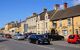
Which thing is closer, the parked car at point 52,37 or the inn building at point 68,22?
the parked car at point 52,37

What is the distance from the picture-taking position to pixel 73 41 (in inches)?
1634

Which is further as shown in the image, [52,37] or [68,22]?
[68,22]

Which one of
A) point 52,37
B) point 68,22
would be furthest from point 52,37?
point 68,22

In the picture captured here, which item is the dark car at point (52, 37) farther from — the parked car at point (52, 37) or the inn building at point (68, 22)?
the inn building at point (68, 22)

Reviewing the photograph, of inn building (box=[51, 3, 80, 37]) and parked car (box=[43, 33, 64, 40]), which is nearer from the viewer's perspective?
parked car (box=[43, 33, 64, 40])

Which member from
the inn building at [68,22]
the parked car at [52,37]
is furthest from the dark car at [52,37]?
the inn building at [68,22]

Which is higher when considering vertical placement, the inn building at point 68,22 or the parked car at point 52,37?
the inn building at point 68,22

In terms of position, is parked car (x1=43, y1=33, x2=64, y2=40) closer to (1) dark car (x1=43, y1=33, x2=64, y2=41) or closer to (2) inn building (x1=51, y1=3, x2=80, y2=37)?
(1) dark car (x1=43, y1=33, x2=64, y2=41)

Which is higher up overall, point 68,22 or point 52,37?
point 68,22

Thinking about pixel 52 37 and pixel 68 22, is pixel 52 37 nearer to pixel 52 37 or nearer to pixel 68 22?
pixel 52 37

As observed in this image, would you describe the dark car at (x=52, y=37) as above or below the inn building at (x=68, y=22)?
below

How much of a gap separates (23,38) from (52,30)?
10.4 metres

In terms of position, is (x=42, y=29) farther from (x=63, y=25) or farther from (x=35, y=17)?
(x=63, y=25)

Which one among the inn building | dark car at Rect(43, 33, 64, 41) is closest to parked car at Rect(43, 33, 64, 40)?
dark car at Rect(43, 33, 64, 41)
